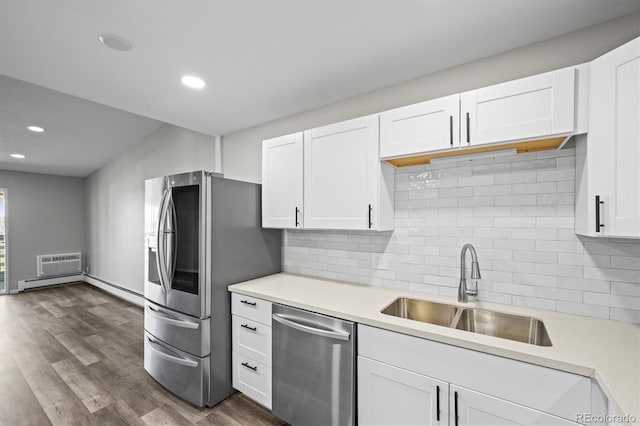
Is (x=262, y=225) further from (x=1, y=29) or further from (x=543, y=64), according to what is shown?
(x=543, y=64)

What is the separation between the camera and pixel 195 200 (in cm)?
224

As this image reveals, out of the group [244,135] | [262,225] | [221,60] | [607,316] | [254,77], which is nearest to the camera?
[607,316]

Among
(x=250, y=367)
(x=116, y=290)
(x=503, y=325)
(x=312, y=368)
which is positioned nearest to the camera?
(x=503, y=325)

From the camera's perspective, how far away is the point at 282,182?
2463 millimetres

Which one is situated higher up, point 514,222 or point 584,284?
point 514,222

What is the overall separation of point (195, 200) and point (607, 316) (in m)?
2.75

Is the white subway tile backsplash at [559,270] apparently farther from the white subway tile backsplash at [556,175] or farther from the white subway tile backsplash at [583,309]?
the white subway tile backsplash at [556,175]

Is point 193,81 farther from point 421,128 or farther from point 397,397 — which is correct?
point 397,397

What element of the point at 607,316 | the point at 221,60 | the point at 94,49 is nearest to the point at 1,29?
the point at 94,49

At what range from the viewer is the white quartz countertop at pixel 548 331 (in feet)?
3.33

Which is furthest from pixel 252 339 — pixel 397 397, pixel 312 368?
pixel 397 397

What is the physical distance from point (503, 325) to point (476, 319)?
0.48 ft

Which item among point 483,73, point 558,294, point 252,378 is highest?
point 483,73

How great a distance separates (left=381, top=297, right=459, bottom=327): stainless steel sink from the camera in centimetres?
184
